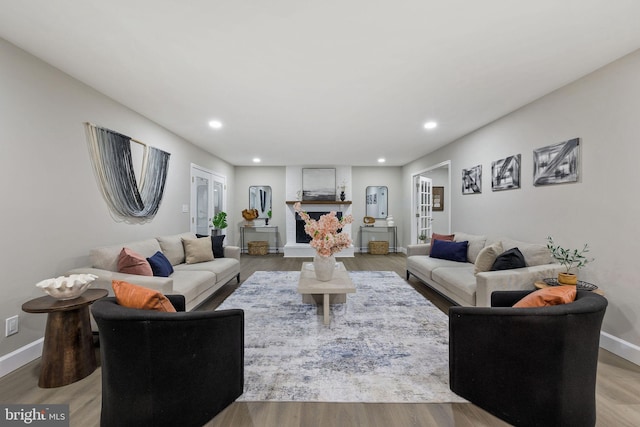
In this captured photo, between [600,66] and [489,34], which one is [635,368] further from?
[489,34]

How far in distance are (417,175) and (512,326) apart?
5.62 meters

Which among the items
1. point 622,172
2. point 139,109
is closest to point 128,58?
point 139,109

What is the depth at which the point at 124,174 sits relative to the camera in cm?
319

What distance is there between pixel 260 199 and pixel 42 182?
17.7 feet

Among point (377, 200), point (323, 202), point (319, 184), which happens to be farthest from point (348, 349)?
point (377, 200)

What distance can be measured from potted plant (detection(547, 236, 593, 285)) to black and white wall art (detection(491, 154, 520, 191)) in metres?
0.90

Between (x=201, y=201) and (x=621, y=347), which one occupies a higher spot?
(x=201, y=201)

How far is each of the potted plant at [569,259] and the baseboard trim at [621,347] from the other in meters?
0.56

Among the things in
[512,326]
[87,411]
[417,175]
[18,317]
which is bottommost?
[87,411]

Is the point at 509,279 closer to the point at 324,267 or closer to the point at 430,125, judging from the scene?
the point at 324,267

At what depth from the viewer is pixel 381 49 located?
2.11m

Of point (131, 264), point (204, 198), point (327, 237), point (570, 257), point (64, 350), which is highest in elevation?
point (204, 198)

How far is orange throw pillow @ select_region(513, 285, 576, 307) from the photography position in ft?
4.94

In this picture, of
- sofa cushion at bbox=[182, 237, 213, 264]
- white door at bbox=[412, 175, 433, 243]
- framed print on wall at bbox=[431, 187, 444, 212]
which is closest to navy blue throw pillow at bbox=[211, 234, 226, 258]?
sofa cushion at bbox=[182, 237, 213, 264]
